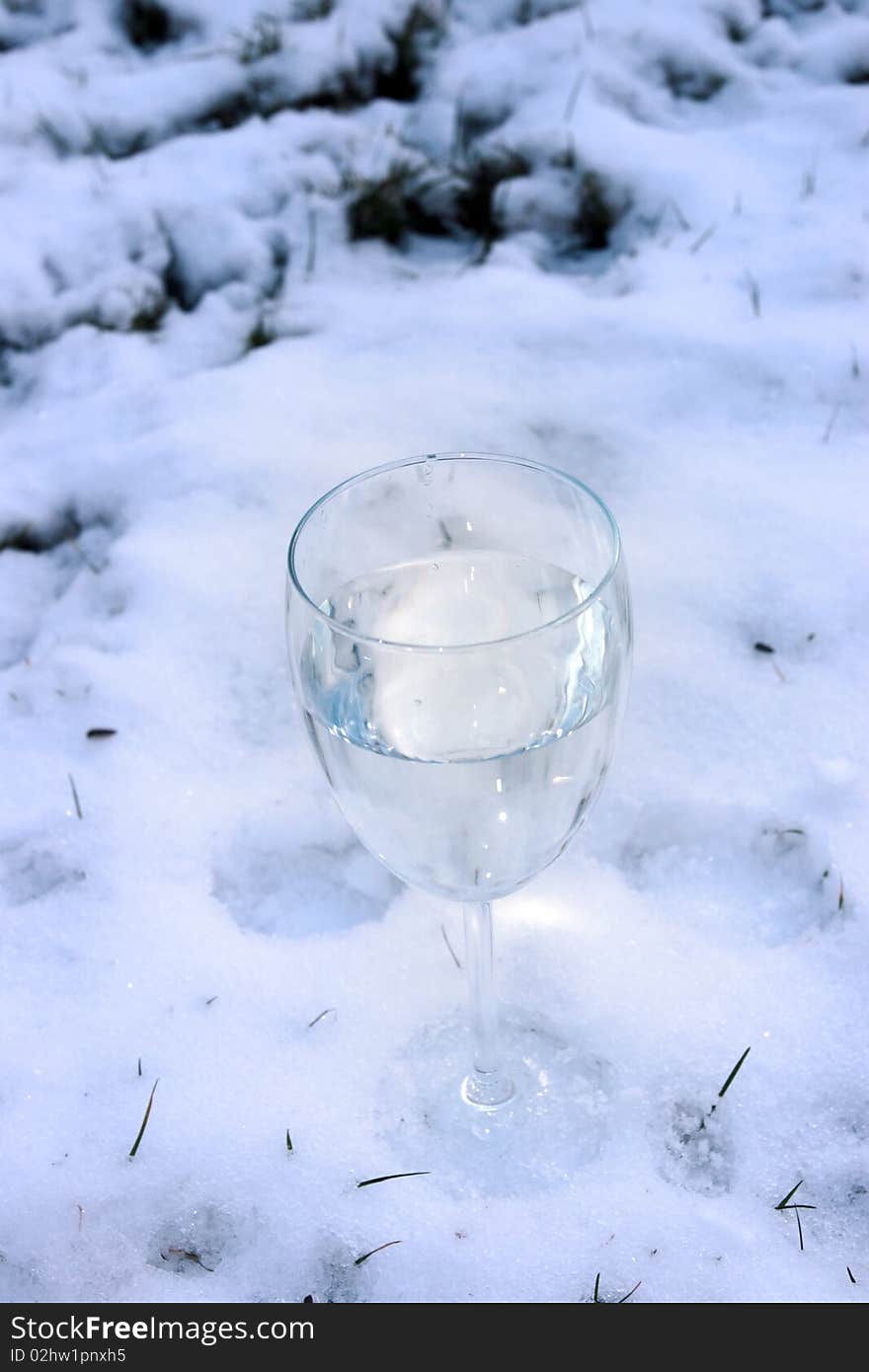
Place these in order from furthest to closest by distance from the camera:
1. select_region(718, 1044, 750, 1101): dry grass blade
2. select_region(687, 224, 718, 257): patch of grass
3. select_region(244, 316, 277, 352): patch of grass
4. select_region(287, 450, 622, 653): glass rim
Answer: select_region(687, 224, 718, 257): patch of grass < select_region(244, 316, 277, 352): patch of grass < select_region(718, 1044, 750, 1101): dry grass blade < select_region(287, 450, 622, 653): glass rim

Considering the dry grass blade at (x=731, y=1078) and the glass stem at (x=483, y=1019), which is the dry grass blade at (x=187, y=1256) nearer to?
the glass stem at (x=483, y=1019)

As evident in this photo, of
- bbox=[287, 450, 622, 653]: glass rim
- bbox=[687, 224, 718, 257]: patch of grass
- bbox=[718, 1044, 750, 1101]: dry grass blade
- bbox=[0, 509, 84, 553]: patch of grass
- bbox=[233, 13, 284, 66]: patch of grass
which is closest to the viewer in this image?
bbox=[287, 450, 622, 653]: glass rim

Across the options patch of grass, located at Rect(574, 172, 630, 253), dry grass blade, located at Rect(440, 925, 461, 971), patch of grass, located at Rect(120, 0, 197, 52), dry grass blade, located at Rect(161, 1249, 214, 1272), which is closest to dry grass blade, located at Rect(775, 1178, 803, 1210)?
dry grass blade, located at Rect(440, 925, 461, 971)

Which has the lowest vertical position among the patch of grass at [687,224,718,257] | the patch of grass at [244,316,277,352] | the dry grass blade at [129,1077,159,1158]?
the dry grass blade at [129,1077,159,1158]

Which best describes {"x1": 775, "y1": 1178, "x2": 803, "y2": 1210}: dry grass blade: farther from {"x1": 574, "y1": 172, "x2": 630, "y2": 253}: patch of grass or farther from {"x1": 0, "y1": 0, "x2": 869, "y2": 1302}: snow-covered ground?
{"x1": 574, "y1": 172, "x2": 630, "y2": 253}: patch of grass

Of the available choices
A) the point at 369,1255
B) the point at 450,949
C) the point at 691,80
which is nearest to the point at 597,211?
the point at 691,80

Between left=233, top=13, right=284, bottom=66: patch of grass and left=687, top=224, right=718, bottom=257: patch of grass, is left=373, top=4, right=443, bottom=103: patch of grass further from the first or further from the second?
left=687, top=224, right=718, bottom=257: patch of grass

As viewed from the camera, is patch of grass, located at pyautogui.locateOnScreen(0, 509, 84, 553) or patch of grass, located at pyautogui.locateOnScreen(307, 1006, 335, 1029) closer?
patch of grass, located at pyautogui.locateOnScreen(307, 1006, 335, 1029)

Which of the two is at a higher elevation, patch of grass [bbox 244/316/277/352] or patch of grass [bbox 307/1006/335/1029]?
patch of grass [bbox 244/316/277/352]
